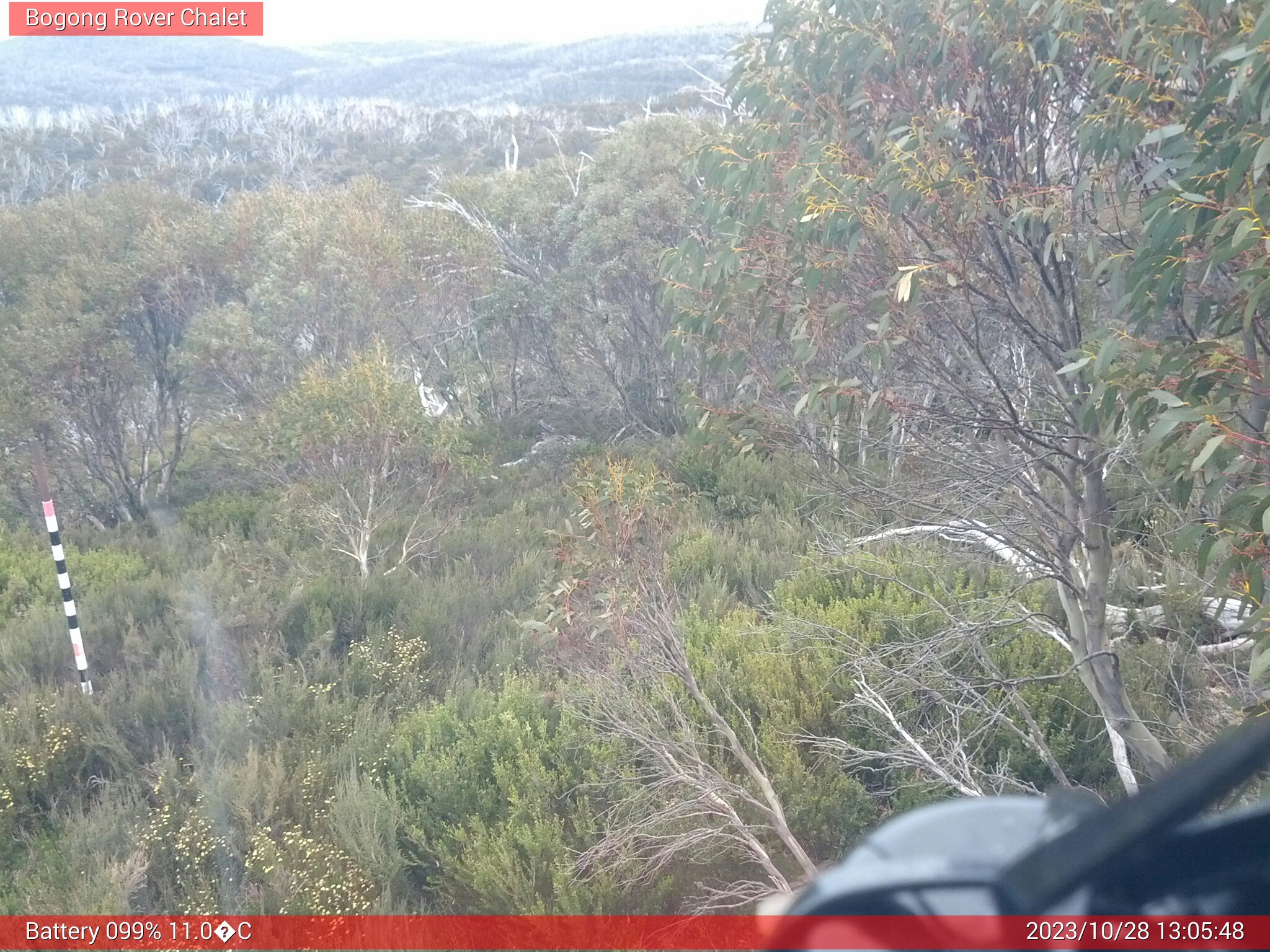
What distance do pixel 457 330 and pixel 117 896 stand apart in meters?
10.8

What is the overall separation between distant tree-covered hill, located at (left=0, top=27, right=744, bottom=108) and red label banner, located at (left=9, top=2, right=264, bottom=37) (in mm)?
27789

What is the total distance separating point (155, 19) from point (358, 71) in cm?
4122

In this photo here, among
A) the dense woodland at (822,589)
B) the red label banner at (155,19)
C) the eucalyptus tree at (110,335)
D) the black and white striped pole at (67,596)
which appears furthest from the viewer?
the eucalyptus tree at (110,335)

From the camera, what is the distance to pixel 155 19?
6.06m

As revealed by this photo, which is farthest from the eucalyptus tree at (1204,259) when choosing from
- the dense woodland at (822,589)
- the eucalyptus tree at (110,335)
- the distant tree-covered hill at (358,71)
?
the distant tree-covered hill at (358,71)

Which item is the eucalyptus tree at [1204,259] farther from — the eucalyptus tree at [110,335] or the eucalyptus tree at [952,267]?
the eucalyptus tree at [110,335]

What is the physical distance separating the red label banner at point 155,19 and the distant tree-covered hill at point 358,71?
2779 cm

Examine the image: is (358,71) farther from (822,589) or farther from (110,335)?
(822,589)

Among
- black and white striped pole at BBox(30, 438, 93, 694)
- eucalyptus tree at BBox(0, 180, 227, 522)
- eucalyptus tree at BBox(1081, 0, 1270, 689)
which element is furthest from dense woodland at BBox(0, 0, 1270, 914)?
eucalyptus tree at BBox(0, 180, 227, 522)

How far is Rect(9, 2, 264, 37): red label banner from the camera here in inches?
230

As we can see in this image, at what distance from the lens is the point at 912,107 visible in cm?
406

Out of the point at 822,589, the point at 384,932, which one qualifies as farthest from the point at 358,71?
the point at 384,932

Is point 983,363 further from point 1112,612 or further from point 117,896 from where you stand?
point 117,896

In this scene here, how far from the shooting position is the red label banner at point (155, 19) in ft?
19.2
